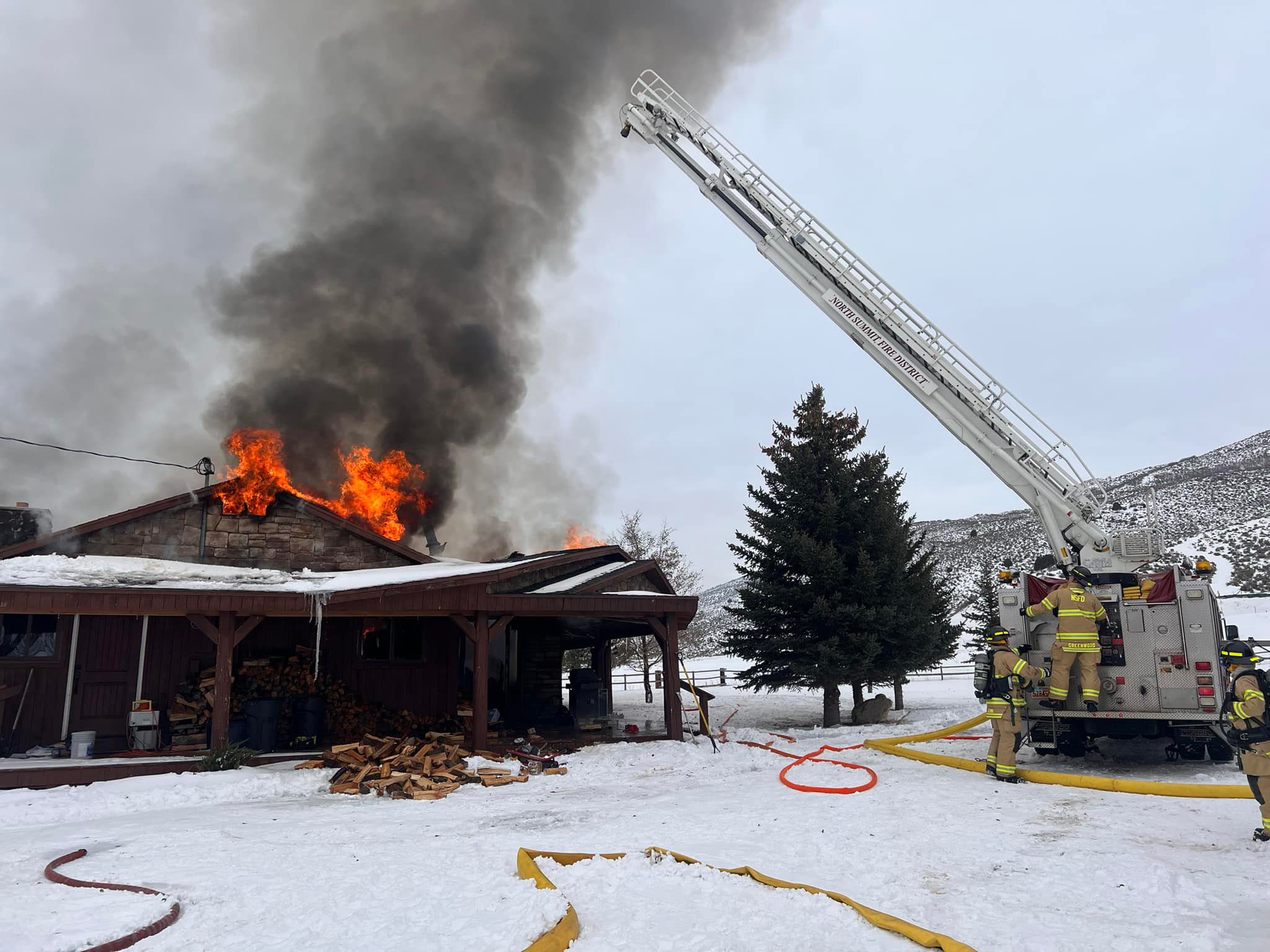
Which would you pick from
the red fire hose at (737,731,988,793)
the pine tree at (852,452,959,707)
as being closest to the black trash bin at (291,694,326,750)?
the red fire hose at (737,731,988,793)

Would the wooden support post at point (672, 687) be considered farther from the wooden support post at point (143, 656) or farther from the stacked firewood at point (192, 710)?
the wooden support post at point (143, 656)

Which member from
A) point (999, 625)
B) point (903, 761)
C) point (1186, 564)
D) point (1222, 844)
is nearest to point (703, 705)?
point (903, 761)

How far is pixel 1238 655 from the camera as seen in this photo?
23.4 feet

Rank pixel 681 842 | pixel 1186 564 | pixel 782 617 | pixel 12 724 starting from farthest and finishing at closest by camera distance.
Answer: pixel 782 617, pixel 12 724, pixel 1186 564, pixel 681 842

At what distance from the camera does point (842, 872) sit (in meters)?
5.67

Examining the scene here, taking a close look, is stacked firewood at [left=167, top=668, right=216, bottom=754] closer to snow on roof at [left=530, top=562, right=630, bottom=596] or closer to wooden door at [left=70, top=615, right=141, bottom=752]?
wooden door at [left=70, top=615, right=141, bottom=752]

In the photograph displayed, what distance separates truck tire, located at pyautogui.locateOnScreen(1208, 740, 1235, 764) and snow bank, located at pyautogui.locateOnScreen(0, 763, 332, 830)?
11.4 meters

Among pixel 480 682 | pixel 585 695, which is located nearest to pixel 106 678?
pixel 480 682

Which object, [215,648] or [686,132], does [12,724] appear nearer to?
[215,648]

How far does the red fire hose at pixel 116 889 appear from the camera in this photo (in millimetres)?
4082

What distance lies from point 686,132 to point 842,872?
40.7 ft

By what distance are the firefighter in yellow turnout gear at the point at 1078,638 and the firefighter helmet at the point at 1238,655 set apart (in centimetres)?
216

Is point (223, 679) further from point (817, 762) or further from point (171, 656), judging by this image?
point (817, 762)

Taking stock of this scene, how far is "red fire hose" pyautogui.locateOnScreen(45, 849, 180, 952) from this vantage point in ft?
13.4
